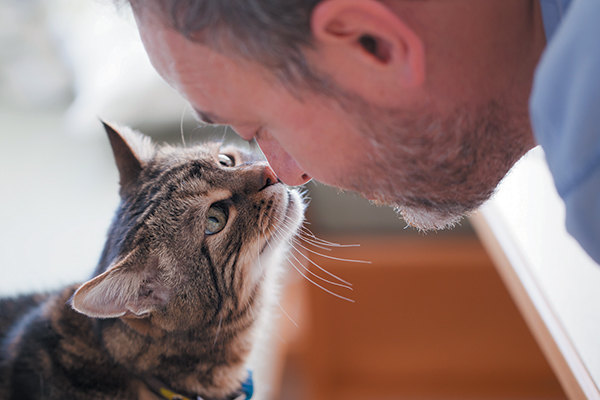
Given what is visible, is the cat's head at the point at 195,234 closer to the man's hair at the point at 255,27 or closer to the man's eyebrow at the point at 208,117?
the man's eyebrow at the point at 208,117

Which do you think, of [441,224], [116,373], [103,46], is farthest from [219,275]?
[103,46]

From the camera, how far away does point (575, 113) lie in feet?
1.52

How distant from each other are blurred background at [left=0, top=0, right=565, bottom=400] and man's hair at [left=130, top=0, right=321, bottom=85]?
129cm

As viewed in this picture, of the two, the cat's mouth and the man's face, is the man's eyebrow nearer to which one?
the man's face

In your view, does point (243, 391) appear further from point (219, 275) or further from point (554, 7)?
point (554, 7)

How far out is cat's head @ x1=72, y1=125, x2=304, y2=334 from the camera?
103cm

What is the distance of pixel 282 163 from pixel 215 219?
338mm

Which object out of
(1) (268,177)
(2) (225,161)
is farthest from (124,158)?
(1) (268,177)

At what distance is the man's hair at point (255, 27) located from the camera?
56 centimetres

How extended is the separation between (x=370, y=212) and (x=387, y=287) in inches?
24.2

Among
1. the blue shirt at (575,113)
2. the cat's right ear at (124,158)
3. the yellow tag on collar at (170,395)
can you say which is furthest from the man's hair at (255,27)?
the yellow tag on collar at (170,395)

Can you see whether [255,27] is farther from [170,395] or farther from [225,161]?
[170,395]

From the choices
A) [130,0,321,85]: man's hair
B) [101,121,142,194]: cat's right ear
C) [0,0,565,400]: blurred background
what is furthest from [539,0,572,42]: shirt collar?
[0,0,565,400]: blurred background

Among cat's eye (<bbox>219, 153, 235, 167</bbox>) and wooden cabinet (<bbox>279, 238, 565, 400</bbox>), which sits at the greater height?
cat's eye (<bbox>219, 153, 235, 167</bbox>)
